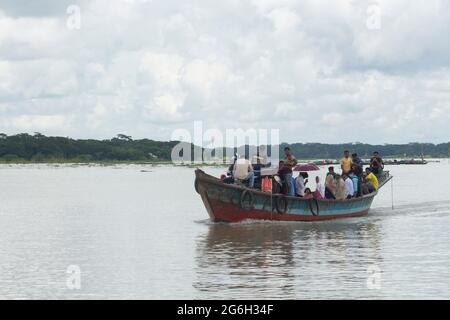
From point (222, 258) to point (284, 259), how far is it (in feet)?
5.09

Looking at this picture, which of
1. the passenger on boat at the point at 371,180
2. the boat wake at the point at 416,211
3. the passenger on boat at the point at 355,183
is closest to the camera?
the passenger on boat at the point at 355,183

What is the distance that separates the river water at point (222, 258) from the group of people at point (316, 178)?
112 cm

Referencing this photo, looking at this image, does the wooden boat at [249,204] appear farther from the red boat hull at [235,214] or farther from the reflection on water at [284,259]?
the reflection on water at [284,259]

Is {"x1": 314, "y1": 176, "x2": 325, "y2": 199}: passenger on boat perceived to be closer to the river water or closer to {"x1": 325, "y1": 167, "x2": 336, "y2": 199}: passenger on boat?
{"x1": 325, "y1": 167, "x2": 336, "y2": 199}: passenger on boat

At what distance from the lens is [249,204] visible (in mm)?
29266

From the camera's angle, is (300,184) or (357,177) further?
(357,177)

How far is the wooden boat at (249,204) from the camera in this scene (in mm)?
28656

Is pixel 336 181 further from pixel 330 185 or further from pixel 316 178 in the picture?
pixel 316 178

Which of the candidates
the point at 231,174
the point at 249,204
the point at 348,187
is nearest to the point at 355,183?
the point at 348,187

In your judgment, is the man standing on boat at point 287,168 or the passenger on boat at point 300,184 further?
the passenger on boat at point 300,184

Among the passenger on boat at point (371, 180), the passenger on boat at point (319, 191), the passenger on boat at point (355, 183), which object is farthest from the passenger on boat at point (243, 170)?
the passenger on boat at point (371, 180)

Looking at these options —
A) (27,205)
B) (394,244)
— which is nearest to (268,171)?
(394,244)

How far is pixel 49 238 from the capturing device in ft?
93.4
